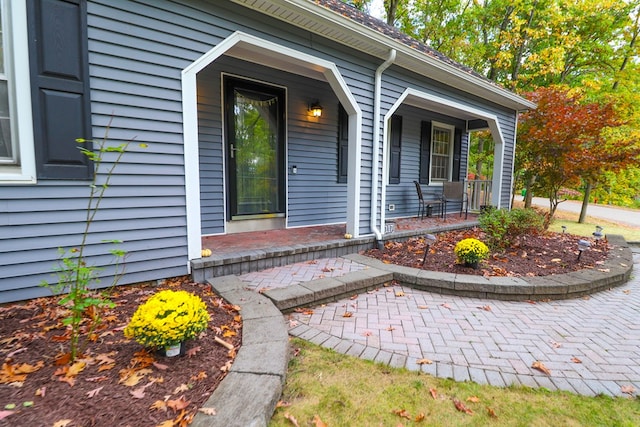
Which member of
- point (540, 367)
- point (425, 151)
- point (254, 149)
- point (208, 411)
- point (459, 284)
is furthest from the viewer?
point (425, 151)

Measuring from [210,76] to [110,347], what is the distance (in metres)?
3.60

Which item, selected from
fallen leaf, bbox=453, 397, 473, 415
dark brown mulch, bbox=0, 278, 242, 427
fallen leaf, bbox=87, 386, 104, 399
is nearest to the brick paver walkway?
fallen leaf, bbox=453, 397, 473, 415

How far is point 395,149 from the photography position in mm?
6805

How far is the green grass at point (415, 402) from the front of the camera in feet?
5.05

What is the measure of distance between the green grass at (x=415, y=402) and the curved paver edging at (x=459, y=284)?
104 cm

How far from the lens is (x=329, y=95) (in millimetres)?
5551

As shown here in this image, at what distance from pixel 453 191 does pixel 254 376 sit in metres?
6.78

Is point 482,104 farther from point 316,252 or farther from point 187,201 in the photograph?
point 187,201

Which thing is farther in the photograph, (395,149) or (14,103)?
(395,149)

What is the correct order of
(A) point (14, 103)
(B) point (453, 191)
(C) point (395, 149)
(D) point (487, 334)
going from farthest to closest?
(B) point (453, 191), (C) point (395, 149), (D) point (487, 334), (A) point (14, 103)

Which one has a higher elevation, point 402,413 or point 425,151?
point 425,151

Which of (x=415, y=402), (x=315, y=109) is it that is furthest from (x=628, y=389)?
(x=315, y=109)

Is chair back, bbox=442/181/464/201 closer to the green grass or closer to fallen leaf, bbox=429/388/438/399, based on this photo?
the green grass

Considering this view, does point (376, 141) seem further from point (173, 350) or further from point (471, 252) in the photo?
point (173, 350)
